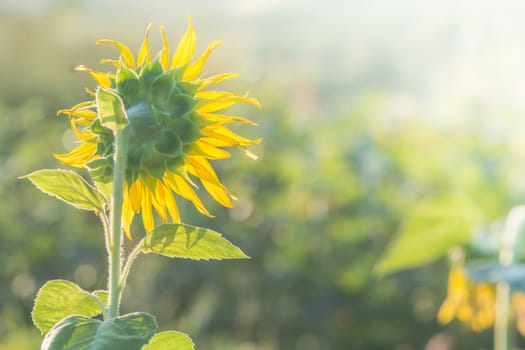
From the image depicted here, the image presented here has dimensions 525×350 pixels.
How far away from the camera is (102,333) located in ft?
0.87

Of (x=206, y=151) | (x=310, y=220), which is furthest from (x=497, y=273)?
(x=310, y=220)

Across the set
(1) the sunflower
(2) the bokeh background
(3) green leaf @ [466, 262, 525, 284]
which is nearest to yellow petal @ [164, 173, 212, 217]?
(1) the sunflower

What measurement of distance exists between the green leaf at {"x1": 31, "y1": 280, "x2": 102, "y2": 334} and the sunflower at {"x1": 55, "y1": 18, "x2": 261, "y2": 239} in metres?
0.04

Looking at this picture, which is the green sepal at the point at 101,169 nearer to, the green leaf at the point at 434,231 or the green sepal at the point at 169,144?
the green sepal at the point at 169,144

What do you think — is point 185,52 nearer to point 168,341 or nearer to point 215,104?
point 215,104

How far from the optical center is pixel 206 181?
1.17ft

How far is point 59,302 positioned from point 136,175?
0.19ft

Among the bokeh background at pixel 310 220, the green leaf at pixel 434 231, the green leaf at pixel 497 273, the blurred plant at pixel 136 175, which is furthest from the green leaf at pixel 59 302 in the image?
the bokeh background at pixel 310 220

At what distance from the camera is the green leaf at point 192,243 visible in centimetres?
29

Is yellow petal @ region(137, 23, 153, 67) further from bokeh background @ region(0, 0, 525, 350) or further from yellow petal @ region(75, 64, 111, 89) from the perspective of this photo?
bokeh background @ region(0, 0, 525, 350)

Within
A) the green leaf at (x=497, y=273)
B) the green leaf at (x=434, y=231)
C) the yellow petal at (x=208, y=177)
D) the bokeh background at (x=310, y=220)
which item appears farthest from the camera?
the bokeh background at (x=310, y=220)

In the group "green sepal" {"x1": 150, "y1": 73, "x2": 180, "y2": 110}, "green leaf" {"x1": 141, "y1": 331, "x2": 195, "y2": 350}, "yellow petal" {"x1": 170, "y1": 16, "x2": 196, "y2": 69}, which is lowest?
"green leaf" {"x1": 141, "y1": 331, "x2": 195, "y2": 350}

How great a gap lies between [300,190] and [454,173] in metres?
0.43

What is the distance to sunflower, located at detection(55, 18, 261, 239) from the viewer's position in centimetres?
33
